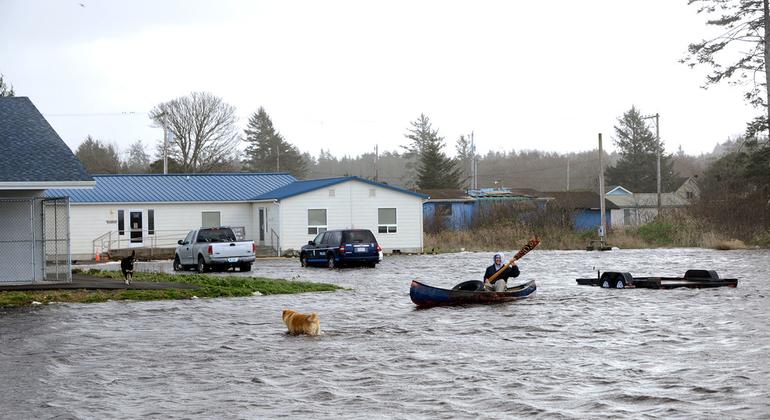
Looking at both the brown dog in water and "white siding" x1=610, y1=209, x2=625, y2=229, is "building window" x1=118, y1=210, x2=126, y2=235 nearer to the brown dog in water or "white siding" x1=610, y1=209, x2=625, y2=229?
the brown dog in water

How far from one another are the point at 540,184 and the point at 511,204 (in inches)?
2764

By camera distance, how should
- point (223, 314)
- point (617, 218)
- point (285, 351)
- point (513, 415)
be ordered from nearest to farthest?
A: point (513, 415)
point (285, 351)
point (223, 314)
point (617, 218)

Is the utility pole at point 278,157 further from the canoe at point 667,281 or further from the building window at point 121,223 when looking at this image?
the canoe at point 667,281

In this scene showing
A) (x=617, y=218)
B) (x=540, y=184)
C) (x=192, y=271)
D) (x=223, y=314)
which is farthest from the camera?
(x=540, y=184)

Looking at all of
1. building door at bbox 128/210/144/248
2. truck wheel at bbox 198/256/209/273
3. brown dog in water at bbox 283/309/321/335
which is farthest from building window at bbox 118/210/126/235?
brown dog in water at bbox 283/309/321/335

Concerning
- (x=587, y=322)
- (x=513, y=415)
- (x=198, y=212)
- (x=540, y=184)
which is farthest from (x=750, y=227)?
(x=540, y=184)

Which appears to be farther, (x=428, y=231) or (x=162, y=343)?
(x=428, y=231)

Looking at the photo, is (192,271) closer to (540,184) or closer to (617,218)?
(617,218)

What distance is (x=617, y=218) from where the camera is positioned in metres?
91.1

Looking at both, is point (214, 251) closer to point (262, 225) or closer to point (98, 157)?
point (262, 225)

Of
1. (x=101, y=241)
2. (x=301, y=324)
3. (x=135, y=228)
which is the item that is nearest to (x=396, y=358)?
(x=301, y=324)

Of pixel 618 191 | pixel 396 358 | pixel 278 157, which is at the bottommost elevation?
pixel 396 358

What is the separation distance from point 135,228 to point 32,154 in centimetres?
2923

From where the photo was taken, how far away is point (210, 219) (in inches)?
2304
